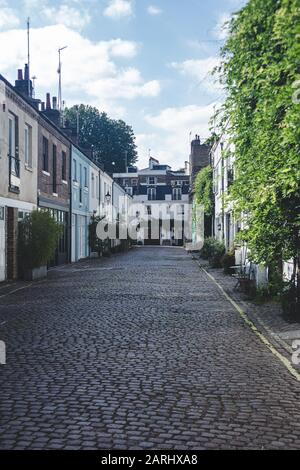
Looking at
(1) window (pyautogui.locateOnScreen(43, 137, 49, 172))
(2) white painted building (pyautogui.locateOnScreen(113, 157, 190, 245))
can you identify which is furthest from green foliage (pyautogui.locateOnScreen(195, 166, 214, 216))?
(2) white painted building (pyautogui.locateOnScreen(113, 157, 190, 245))

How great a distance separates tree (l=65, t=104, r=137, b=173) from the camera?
2881 inches

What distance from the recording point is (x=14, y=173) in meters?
19.6

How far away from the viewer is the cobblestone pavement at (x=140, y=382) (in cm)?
507

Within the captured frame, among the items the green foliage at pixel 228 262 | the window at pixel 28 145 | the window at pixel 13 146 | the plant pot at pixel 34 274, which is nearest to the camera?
the window at pixel 13 146

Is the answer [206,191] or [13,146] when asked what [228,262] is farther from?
[206,191]

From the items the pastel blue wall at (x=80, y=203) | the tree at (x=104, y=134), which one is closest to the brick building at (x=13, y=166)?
the pastel blue wall at (x=80, y=203)

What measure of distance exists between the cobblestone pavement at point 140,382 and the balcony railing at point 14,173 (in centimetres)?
694

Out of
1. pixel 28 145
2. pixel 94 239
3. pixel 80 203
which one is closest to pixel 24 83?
pixel 28 145

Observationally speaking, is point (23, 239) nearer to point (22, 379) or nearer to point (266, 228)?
point (266, 228)

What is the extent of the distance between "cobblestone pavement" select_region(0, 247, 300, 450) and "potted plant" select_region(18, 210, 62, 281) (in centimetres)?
675

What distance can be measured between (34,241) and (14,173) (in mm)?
2402

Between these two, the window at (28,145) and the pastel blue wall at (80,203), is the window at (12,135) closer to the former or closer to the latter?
the window at (28,145)

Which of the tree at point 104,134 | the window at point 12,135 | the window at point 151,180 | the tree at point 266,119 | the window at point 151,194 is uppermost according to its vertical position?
the tree at point 104,134

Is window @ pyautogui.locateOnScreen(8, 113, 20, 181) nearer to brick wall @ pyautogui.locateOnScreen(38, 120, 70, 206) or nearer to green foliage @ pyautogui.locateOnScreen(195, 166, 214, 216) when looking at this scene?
brick wall @ pyautogui.locateOnScreen(38, 120, 70, 206)
